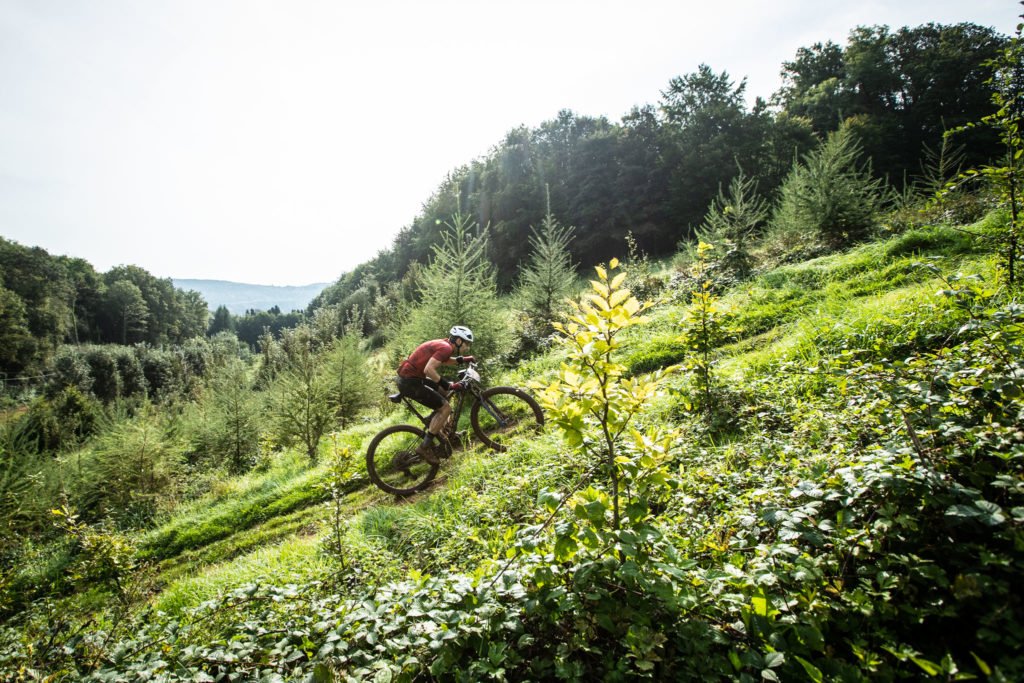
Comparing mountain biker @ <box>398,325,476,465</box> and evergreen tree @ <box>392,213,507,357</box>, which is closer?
mountain biker @ <box>398,325,476,465</box>

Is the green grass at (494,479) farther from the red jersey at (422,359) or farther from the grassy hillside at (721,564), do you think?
the red jersey at (422,359)

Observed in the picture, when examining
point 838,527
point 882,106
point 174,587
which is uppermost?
point 882,106

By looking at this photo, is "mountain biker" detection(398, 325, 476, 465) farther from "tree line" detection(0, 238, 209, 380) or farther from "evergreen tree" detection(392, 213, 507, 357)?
"tree line" detection(0, 238, 209, 380)

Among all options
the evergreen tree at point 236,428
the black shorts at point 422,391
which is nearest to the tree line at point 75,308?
the evergreen tree at point 236,428

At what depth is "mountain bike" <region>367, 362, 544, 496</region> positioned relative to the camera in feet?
19.2

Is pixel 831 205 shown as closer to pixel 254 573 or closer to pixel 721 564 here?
pixel 721 564

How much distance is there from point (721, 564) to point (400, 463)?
16.7 feet

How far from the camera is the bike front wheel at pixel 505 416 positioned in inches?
235

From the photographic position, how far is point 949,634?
141cm

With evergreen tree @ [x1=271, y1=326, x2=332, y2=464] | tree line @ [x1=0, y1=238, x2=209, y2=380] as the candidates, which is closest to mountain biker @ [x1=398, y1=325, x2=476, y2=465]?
evergreen tree @ [x1=271, y1=326, x2=332, y2=464]

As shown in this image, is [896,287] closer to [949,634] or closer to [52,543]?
[949,634]

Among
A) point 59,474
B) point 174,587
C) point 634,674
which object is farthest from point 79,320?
point 634,674

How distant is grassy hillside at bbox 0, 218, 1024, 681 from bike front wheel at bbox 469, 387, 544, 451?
1901 mm

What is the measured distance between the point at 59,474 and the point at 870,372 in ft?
49.9
